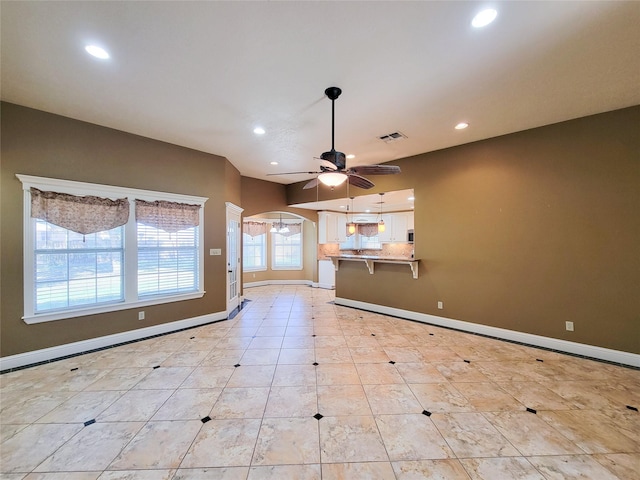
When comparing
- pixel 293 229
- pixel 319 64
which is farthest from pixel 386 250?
pixel 319 64

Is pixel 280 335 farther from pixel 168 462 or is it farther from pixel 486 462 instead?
pixel 486 462

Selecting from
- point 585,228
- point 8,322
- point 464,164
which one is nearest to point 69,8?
point 8,322

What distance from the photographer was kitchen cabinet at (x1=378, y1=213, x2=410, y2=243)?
8086mm

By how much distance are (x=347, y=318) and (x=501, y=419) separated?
301cm

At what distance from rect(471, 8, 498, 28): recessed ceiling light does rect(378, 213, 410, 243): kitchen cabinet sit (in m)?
6.53

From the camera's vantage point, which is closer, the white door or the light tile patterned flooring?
the light tile patterned flooring

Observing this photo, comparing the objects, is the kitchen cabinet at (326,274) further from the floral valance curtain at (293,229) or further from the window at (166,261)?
the window at (166,261)

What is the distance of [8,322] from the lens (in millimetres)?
2910

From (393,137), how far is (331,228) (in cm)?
466

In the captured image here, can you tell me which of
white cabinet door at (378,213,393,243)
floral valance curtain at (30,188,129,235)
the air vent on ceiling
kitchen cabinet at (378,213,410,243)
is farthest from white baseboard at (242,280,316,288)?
the air vent on ceiling

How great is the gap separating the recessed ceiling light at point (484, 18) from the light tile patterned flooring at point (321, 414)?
3155 mm

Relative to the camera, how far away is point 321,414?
7.10ft

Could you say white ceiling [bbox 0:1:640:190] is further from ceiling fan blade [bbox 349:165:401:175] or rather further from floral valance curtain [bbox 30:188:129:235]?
floral valance curtain [bbox 30:188:129:235]

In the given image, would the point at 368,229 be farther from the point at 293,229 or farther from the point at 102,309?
the point at 102,309
